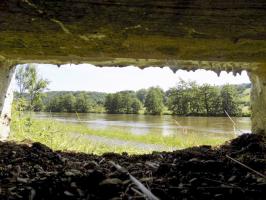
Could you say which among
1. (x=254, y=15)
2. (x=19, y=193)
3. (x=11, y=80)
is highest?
(x=254, y=15)

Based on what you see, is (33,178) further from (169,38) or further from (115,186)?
(169,38)

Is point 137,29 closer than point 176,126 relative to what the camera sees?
Yes

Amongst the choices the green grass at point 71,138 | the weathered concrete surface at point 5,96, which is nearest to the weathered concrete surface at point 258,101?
the green grass at point 71,138

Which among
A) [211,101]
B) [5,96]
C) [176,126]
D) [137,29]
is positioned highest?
[211,101]

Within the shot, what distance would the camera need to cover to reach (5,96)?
2369mm

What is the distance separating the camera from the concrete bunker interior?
3.81 ft

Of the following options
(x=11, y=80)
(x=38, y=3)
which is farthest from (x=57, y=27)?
(x=11, y=80)

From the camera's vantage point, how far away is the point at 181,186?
1.14m

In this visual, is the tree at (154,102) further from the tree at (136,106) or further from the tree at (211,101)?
the tree at (211,101)

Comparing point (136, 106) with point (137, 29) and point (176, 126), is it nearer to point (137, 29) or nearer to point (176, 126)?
point (176, 126)

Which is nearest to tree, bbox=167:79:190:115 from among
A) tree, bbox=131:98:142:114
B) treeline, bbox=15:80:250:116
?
treeline, bbox=15:80:250:116

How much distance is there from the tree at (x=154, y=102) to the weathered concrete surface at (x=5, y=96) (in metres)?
51.5

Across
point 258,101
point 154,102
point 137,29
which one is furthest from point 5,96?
point 154,102

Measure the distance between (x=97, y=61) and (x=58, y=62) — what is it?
0.24m
